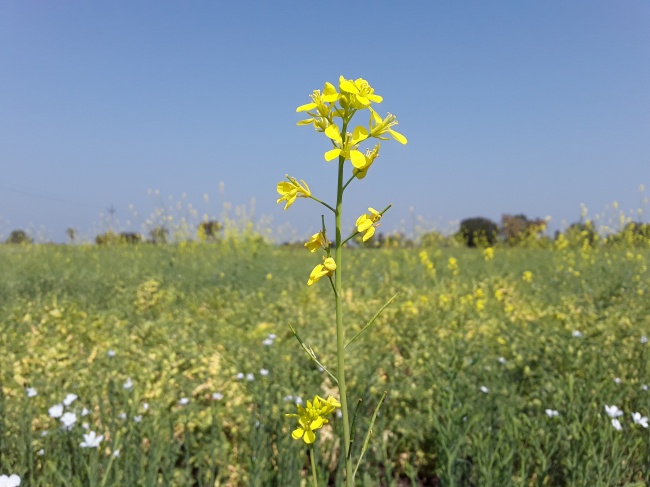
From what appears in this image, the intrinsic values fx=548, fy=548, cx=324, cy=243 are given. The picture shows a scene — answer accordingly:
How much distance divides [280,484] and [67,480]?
808 millimetres

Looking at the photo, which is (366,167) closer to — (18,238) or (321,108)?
(321,108)

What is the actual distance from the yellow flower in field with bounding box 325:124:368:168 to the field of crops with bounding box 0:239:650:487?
148 cm

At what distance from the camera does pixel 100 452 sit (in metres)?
2.40

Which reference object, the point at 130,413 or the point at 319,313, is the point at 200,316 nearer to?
the point at 319,313

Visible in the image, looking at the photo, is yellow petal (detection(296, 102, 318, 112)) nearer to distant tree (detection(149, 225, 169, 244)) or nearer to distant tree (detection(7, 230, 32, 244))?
distant tree (detection(149, 225, 169, 244))

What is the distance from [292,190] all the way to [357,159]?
6.3 inches

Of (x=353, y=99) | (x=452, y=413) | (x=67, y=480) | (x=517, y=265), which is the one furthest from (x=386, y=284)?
(x=353, y=99)

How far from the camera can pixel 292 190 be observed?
1.10m

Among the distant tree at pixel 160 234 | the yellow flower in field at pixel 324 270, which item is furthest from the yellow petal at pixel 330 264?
the distant tree at pixel 160 234

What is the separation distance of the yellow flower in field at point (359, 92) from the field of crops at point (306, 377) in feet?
5.00

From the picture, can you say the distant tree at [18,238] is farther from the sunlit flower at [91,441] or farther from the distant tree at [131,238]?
the sunlit flower at [91,441]

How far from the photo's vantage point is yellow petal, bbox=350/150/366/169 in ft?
3.31

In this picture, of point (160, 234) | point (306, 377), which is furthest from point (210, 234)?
point (306, 377)

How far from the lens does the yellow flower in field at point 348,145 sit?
101 centimetres
